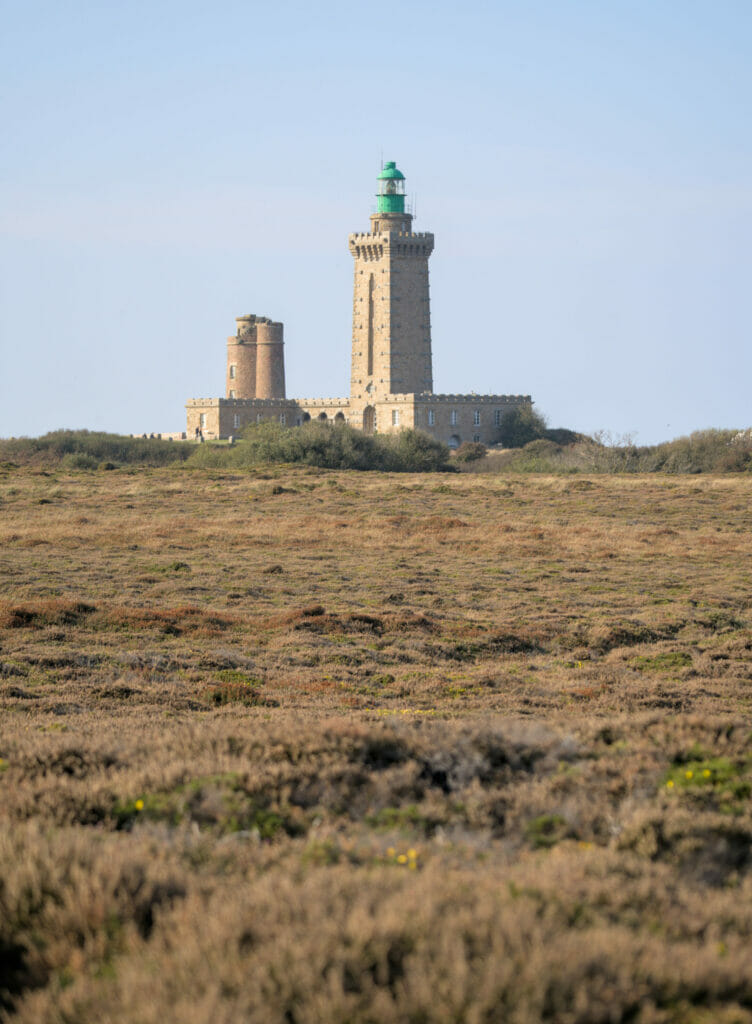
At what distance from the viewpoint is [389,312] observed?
109 metres

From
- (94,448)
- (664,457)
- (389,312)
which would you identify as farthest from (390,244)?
(664,457)

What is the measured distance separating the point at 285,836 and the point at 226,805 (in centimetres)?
64

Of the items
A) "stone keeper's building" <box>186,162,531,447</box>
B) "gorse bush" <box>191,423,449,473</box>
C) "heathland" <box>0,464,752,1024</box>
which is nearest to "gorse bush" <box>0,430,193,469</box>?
"gorse bush" <box>191,423,449,473</box>

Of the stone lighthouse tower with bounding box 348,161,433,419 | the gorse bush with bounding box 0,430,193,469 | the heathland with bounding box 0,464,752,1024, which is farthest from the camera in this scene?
the stone lighthouse tower with bounding box 348,161,433,419

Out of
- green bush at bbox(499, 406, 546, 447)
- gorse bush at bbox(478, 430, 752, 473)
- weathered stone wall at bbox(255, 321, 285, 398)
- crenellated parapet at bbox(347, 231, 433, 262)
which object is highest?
crenellated parapet at bbox(347, 231, 433, 262)

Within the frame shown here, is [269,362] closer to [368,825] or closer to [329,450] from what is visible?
[329,450]

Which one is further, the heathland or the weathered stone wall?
the weathered stone wall

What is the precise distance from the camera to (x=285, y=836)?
6.99 meters

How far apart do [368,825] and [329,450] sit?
6526cm

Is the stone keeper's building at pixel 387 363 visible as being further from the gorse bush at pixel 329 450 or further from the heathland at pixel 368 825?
the heathland at pixel 368 825

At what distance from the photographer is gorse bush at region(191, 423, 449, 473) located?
7175 cm

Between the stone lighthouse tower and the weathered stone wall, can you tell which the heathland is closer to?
the stone lighthouse tower

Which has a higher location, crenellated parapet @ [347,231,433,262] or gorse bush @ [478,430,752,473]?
crenellated parapet @ [347,231,433,262]

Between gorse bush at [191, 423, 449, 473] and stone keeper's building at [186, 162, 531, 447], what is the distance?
79.6 ft
